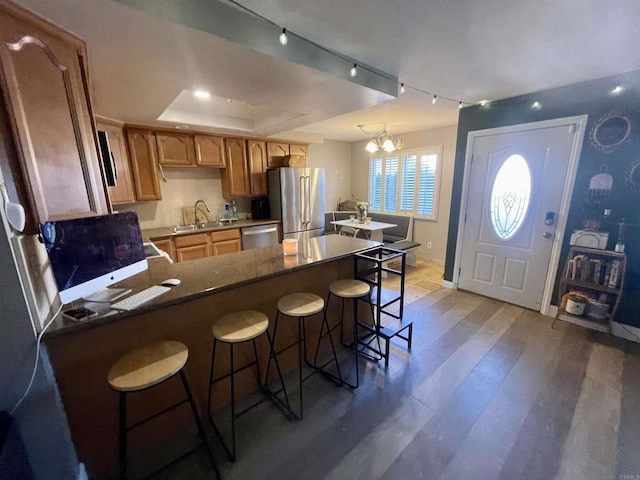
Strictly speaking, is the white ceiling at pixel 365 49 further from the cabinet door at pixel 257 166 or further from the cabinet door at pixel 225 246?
the cabinet door at pixel 225 246

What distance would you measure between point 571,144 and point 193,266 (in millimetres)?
3752

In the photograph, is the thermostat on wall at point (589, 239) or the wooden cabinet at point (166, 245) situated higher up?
the thermostat on wall at point (589, 239)

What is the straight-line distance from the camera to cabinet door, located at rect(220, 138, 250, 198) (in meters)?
4.15

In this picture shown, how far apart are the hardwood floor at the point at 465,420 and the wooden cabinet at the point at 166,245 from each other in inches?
102

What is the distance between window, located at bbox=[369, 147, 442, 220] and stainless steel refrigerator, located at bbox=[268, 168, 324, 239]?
1639 mm

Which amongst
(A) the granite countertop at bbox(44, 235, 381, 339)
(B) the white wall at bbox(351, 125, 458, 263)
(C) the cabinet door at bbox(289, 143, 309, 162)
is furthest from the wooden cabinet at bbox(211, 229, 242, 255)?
(B) the white wall at bbox(351, 125, 458, 263)

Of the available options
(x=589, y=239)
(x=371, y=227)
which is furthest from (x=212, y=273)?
(x=589, y=239)

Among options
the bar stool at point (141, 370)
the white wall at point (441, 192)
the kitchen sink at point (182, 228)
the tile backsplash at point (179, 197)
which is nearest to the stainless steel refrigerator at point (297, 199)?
the tile backsplash at point (179, 197)

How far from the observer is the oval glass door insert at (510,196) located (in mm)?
3012

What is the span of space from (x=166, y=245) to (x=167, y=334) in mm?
2359

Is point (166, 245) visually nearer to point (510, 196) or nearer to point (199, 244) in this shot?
point (199, 244)

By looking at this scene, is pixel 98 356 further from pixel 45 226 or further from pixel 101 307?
pixel 45 226

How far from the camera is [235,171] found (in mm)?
4258

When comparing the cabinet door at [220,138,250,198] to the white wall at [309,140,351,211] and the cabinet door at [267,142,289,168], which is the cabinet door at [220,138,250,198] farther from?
the white wall at [309,140,351,211]
